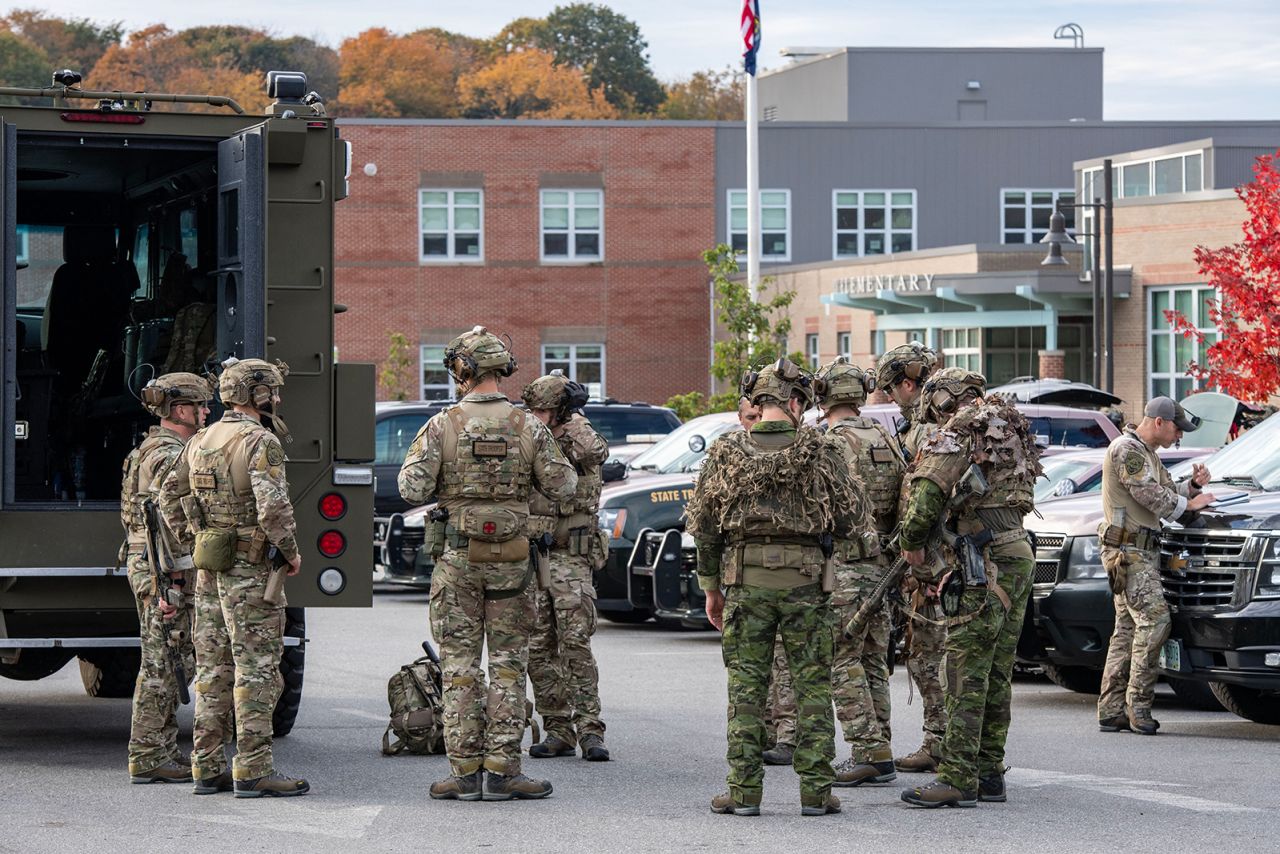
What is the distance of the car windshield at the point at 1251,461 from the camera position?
11.0 m

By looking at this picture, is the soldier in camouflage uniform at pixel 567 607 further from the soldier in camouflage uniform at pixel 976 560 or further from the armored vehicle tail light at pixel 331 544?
the soldier in camouflage uniform at pixel 976 560

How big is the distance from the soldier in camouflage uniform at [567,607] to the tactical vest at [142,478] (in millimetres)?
1796

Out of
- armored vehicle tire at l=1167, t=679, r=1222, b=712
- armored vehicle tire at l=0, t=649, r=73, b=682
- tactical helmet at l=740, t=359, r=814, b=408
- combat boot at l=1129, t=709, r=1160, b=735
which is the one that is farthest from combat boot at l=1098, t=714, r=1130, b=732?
armored vehicle tire at l=0, t=649, r=73, b=682

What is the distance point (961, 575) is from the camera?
8.13 meters

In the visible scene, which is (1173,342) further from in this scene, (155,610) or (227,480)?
(227,480)

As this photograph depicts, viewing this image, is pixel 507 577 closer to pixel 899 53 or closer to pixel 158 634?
pixel 158 634

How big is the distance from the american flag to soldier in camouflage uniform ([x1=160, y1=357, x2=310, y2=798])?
2488cm

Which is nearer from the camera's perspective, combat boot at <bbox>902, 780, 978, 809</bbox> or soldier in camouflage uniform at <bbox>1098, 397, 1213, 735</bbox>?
combat boot at <bbox>902, 780, 978, 809</bbox>

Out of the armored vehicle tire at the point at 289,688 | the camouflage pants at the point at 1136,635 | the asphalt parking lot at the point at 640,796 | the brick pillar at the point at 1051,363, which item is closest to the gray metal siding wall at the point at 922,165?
the brick pillar at the point at 1051,363

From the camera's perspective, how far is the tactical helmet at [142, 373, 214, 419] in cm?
889

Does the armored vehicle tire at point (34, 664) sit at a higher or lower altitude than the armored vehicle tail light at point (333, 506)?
lower

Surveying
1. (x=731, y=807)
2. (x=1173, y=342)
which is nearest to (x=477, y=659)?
(x=731, y=807)

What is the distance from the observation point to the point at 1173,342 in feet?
117

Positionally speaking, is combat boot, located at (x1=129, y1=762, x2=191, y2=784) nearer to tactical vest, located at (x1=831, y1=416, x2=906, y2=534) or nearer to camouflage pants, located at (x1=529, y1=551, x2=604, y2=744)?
camouflage pants, located at (x1=529, y1=551, x2=604, y2=744)
